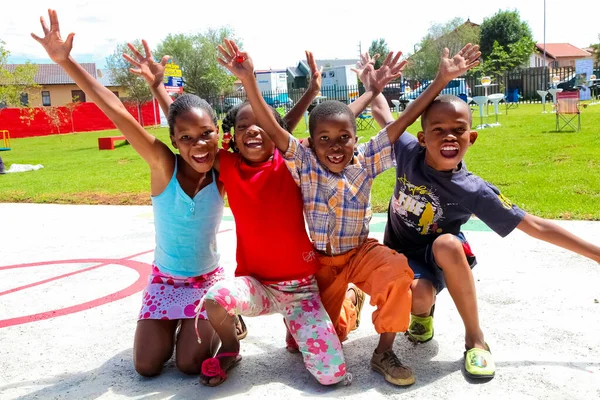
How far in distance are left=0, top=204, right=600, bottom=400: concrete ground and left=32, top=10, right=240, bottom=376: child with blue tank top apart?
172 millimetres

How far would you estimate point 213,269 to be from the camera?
3.36 metres

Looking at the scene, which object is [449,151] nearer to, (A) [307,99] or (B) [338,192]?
(B) [338,192]

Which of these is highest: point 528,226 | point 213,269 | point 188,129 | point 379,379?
point 188,129

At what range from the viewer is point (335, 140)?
9.61 ft

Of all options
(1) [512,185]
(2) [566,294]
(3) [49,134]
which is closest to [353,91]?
(3) [49,134]

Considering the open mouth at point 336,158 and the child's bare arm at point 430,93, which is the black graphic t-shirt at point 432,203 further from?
the open mouth at point 336,158

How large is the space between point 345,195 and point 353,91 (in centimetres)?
3308

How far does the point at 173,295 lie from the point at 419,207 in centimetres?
143

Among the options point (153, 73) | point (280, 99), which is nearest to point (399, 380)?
point (153, 73)

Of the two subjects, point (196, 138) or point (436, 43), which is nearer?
point (196, 138)

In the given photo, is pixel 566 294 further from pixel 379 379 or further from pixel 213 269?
pixel 213 269

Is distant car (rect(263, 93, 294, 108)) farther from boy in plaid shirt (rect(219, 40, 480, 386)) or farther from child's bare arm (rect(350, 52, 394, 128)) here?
boy in plaid shirt (rect(219, 40, 480, 386))

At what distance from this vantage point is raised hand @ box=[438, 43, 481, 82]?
3007 millimetres

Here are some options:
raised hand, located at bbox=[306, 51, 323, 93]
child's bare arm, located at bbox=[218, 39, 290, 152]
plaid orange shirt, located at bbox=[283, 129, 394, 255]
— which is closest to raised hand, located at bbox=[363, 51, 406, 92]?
raised hand, located at bbox=[306, 51, 323, 93]
